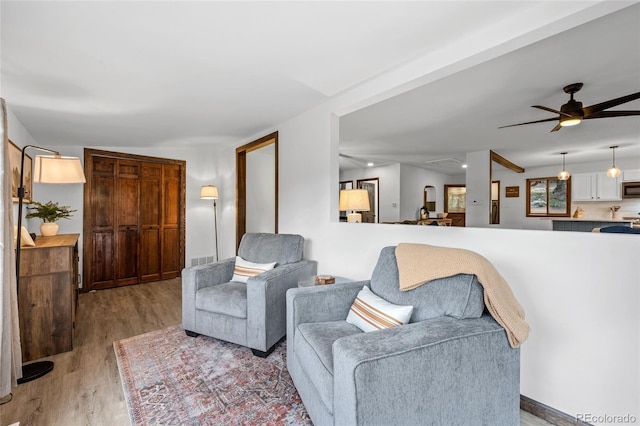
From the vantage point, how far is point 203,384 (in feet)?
6.40

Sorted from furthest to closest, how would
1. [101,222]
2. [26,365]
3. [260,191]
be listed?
[260,191], [101,222], [26,365]

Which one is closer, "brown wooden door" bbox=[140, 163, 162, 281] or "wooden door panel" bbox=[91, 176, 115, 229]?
"wooden door panel" bbox=[91, 176, 115, 229]

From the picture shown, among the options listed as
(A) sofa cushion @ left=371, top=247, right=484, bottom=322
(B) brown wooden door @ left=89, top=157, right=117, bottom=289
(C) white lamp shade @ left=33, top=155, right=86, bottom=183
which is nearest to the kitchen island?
(A) sofa cushion @ left=371, top=247, right=484, bottom=322

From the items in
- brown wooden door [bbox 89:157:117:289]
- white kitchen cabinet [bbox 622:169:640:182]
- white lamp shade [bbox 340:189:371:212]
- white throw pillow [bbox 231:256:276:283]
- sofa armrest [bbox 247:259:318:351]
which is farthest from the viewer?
white kitchen cabinet [bbox 622:169:640:182]

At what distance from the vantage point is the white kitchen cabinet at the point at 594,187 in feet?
19.7

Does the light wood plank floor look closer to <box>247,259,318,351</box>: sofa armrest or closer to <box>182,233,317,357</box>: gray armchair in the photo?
<box>182,233,317,357</box>: gray armchair

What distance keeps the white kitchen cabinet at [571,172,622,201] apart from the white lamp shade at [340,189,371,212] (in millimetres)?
5837

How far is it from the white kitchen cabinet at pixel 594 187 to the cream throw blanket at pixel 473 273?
6.68m

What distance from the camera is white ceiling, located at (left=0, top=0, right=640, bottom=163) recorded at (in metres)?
1.55

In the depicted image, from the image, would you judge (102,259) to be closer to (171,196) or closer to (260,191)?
(171,196)

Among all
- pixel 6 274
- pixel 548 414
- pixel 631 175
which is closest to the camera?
pixel 548 414

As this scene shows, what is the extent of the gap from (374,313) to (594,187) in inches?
281

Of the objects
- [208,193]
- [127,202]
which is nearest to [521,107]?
[208,193]

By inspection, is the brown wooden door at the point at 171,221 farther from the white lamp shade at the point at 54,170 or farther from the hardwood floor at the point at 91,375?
the white lamp shade at the point at 54,170
